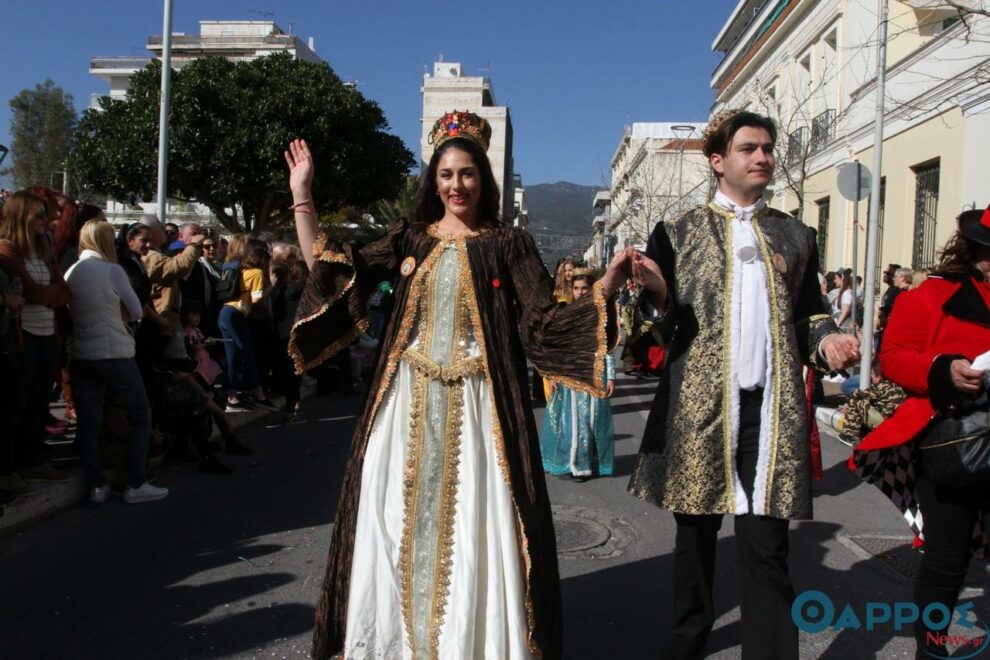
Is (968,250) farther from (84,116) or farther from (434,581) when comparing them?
(84,116)

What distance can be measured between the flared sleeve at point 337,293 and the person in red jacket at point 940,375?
1.94 metres

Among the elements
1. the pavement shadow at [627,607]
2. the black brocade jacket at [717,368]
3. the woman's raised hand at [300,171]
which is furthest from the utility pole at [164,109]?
the black brocade jacket at [717,368]

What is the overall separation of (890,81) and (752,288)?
54.8 ft

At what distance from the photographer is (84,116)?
29.2 m

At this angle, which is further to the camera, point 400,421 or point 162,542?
point 162,542

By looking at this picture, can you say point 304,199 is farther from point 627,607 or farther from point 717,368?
point 627,607

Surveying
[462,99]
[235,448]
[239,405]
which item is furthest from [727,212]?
[462,99]

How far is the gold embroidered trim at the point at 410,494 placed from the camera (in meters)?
3.02

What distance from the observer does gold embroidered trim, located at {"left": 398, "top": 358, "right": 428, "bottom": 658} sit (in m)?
3.02

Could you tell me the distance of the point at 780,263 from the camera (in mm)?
3232

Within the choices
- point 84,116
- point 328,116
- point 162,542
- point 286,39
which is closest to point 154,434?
point 162,542

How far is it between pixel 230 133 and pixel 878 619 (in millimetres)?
26299

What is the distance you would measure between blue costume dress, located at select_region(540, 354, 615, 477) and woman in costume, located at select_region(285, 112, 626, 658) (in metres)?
3.87

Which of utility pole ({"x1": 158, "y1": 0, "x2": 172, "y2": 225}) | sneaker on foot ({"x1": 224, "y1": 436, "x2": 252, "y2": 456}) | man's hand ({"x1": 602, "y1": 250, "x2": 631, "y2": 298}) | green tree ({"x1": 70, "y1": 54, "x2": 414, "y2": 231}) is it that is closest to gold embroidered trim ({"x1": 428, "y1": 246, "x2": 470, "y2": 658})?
man's hand ({"x1": 602, "y1": 250, "x2": 631, "y2": 298})
